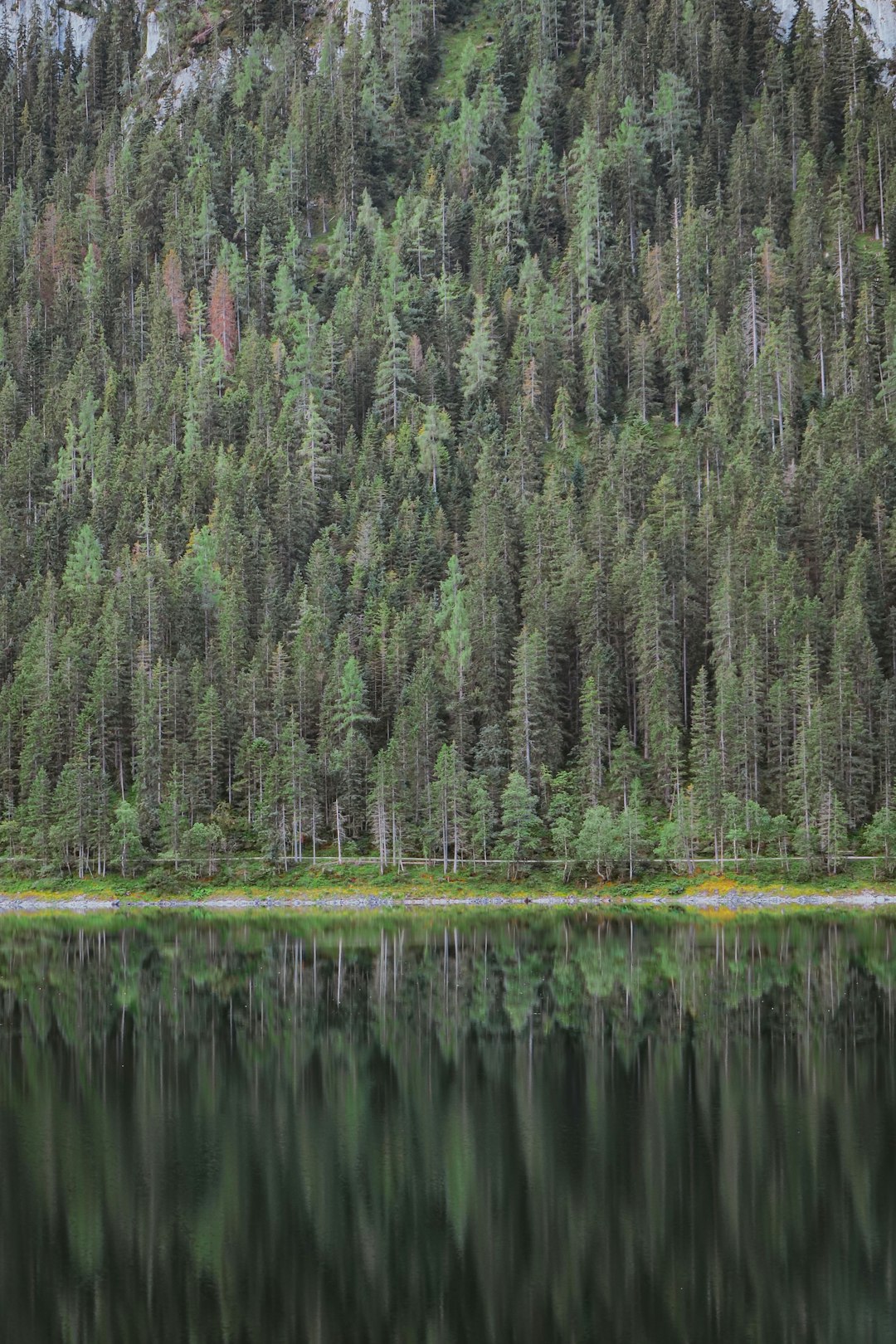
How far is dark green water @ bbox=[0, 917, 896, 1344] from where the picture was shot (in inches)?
1166

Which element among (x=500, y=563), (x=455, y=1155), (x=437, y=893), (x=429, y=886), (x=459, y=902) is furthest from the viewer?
(x=500, y=563)

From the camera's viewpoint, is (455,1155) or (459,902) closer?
(455,1155)

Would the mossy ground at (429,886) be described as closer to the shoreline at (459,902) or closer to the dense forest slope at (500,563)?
the shoreline at (459,902)

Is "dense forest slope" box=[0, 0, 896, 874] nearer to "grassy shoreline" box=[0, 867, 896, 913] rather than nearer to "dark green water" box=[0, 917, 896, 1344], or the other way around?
"grassy shoreline" box=[0, 867, 896, 913]

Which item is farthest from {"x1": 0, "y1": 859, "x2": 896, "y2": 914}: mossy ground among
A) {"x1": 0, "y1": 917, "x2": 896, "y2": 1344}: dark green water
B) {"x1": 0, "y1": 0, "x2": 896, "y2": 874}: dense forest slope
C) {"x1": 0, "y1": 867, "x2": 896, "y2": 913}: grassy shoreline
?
{"x1": 0, "y1": 917, "x2": 896, "y2": 1344}: dark green water

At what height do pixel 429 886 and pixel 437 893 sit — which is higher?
pixel 429 886

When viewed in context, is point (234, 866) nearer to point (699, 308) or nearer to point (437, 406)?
point (437, 406)

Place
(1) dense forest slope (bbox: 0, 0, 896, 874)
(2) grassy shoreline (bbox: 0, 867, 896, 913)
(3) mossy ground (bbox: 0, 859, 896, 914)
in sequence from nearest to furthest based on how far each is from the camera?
(2) grassy shoreline (bbox: 0, 867, 896, 913) < (3) mossy ground (bbox: 0, 859, 896, 914) < (1) dense forest slope (bbox: 0, 0, 896, 874)

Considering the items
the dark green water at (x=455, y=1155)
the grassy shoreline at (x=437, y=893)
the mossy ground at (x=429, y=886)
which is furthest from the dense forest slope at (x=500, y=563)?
the dark green water at (x=455, y=1155)

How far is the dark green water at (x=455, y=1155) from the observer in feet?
97.2

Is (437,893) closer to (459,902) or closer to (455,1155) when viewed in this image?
(459,902)

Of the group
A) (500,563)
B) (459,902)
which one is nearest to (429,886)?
(459,902)

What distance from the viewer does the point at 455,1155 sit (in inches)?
1586

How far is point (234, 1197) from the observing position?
36750mm
